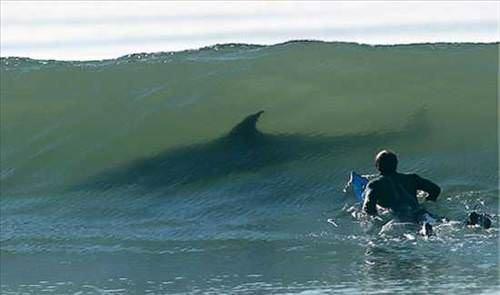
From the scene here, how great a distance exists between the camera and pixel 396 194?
429 inches

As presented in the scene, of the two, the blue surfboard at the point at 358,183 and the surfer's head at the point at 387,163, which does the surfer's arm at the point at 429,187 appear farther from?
the blue surfboard at the point at 358,183

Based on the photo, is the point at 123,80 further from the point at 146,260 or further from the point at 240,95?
the point at 146,260

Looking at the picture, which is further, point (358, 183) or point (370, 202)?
point (358, 183)

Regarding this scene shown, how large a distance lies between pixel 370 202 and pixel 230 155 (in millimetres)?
3423

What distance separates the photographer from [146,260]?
10.4m

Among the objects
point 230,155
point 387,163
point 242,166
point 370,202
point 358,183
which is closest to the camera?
point 370,202

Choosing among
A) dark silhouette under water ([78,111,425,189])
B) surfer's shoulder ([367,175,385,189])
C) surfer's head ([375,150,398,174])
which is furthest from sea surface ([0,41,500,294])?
surfer's head ([375,150,398,174])

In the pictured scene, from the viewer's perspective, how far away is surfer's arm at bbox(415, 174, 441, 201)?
1127 centimetres

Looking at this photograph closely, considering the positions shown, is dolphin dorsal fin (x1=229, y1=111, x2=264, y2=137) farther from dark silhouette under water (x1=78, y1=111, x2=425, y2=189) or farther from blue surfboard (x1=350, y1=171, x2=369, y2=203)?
blue surfboard (x1=350, y1=171, x2=369, y2=203)

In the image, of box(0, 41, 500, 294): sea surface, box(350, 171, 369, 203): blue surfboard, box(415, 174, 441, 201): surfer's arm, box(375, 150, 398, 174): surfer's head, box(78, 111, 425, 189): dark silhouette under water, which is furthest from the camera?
box(78, 111, 425, 189): dark silhouette under water

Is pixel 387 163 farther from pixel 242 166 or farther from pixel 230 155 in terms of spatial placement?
pixel 230 155

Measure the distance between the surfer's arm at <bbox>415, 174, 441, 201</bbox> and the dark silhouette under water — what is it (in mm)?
2674

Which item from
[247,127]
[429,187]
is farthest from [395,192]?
[247,127]

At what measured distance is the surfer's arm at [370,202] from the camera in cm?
1099
